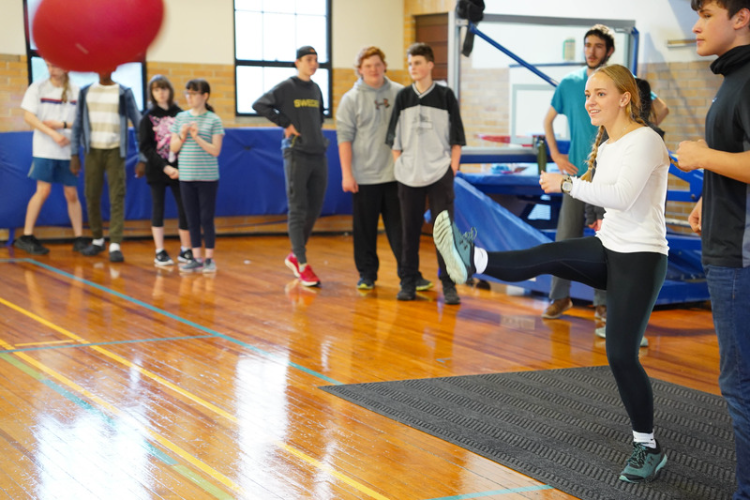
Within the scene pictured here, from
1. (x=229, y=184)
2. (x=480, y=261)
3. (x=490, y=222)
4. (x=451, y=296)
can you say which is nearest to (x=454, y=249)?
(x=480, y=261)

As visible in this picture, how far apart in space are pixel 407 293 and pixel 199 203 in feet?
6.29

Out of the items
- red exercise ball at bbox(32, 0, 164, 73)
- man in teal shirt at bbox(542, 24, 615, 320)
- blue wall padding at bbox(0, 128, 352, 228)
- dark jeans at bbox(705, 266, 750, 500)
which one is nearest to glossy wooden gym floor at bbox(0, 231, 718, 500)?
man in teal shirt at bbox(542, 24, 615, 320)

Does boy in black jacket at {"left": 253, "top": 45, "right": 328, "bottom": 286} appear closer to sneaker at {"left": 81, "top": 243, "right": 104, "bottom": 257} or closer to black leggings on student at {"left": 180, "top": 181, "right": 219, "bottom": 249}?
black leggings on student at {"left": 180, "top": 181, "right": 219, "bottom": 249}

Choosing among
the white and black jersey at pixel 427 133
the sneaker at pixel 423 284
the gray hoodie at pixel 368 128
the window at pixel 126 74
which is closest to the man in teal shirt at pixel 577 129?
the white and black jersey at pixel 427 133

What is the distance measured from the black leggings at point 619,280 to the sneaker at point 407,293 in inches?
124

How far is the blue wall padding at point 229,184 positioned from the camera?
8.40m

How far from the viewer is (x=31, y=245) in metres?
8.02

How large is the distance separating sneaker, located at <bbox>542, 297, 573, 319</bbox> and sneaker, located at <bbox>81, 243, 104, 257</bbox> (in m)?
4.22

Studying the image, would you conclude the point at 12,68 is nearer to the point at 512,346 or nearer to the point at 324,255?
the point at 324,255

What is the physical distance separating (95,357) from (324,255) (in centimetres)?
396

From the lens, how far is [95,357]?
174 inches

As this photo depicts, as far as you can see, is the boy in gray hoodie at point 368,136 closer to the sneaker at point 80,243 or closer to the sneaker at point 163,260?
the sneaker at point 163,260

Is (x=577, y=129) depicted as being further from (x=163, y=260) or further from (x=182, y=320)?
(x=163, y=260)

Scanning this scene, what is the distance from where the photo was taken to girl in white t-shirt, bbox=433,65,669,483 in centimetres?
279
